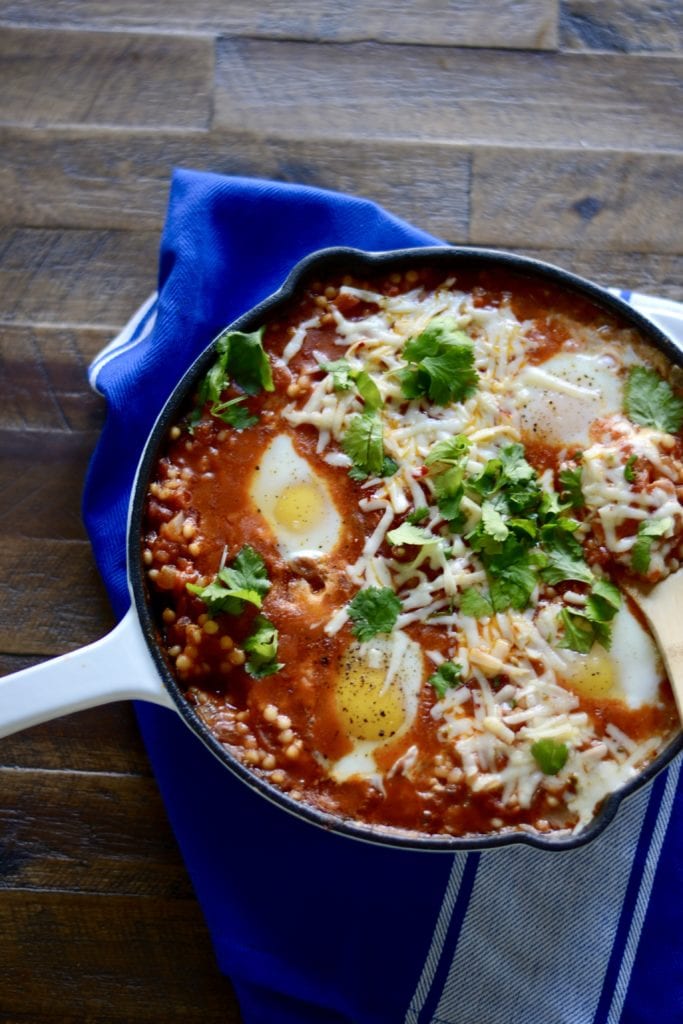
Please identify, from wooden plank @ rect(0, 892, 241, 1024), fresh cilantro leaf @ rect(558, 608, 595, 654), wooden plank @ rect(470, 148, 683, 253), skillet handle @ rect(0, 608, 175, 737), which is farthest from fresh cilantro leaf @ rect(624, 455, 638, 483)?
wooden plank @ rect(0, 892, 241, 1024)

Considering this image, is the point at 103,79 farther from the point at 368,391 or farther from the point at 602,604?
the point at 602,604

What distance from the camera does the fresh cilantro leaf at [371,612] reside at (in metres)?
2.64

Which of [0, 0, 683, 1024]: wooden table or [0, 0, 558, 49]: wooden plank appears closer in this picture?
[0, 0, 683, 1024]: wooden table

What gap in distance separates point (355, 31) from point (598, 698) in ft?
7.32

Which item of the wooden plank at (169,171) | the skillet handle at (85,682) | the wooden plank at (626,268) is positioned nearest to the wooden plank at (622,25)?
the wooden plank at (169,171)

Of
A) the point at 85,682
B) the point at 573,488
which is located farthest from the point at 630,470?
the point at 85,682

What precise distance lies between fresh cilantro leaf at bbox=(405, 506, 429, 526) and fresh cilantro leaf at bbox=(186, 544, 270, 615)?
0.39 meters

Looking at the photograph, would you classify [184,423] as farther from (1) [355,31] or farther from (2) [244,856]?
(1) [355,31]

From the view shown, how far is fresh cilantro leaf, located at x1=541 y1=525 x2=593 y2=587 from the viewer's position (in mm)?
2666

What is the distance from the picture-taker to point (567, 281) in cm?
279

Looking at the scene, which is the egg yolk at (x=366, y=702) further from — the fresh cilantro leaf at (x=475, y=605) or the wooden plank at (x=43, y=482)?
the wooden plank at (x=43, y=482)

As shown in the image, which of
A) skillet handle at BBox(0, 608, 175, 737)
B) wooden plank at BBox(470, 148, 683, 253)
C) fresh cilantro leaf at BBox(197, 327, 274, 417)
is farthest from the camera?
wooden plank at BBox(470, 148, 683, 253)

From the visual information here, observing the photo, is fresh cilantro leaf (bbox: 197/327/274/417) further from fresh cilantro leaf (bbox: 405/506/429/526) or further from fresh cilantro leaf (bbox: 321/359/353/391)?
fresh cilantro leaf (bbox: 405/506/429/526)

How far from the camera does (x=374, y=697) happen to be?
265 cm
